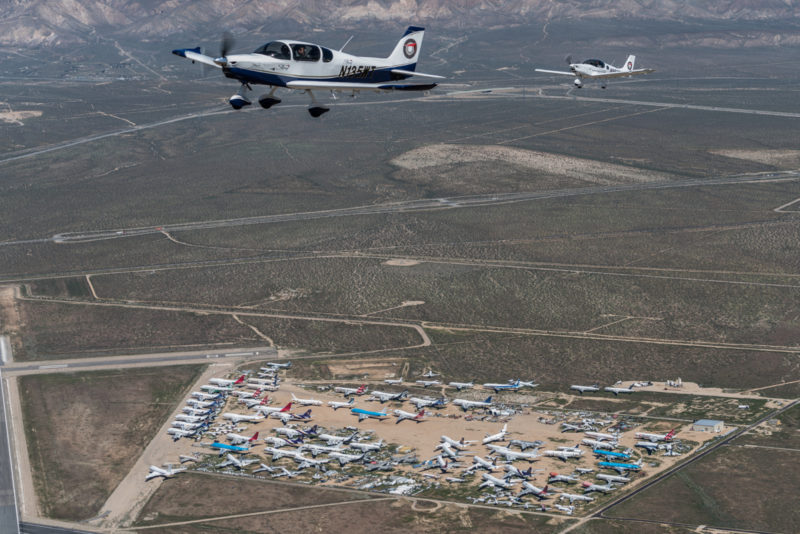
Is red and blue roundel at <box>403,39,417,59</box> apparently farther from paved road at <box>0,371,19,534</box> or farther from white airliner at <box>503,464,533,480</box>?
paved road at <box>0,371,19,534</box>

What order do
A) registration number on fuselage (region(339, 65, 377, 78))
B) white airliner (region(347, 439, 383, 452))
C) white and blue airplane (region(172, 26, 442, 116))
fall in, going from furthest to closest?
white airliner (region(347, 439, 383, 452))
registration number on fuselage (region(339, 65, 377, 78))
white and blue airplane (region(172, 26, 442, 116))

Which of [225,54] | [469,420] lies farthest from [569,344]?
[225,54]

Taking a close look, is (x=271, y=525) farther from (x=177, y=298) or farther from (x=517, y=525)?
(x=177, y=298)

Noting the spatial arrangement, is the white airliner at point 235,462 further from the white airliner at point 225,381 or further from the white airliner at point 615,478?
the white airliner at point 615,478

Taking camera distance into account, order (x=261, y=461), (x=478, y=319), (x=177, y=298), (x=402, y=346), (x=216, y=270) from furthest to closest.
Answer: (x=216, y=270)
(x=177, y=298)
(x=478, y=319)
(x=402, y=346)
(x=261, y=461)

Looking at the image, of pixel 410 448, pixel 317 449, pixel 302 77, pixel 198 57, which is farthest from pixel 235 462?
pixel 198 57

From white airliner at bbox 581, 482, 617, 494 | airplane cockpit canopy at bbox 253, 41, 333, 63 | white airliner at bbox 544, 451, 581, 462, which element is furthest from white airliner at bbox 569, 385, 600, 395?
airplane cockpit canopy at bbox 253, 41, 333, 63
